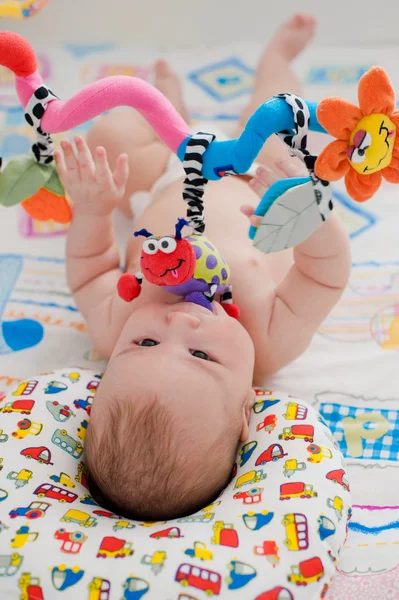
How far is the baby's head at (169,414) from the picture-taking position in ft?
2.59

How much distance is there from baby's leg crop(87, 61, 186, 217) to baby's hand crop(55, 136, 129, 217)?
0.26m

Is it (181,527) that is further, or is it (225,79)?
(225,79)

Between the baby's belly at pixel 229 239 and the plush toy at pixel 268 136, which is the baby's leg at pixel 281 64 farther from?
the plush toy at pixel 268 136

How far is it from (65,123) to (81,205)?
215 millimetres

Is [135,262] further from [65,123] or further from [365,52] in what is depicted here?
[365,52]

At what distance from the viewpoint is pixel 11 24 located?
1.75 meters

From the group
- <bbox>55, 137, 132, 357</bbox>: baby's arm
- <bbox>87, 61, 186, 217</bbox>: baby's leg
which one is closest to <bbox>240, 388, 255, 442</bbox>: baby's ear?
<bbox>55, 137, 132, 357</bbox>: baby's arm

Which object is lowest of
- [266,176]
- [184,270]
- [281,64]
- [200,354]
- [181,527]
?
[181,527]

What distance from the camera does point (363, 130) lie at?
2.18ft

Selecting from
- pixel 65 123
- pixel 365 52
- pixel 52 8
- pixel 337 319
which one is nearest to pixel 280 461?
pixel 337 319

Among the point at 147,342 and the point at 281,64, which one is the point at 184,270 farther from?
the point at 281,64

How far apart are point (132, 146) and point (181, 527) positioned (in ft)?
2.43

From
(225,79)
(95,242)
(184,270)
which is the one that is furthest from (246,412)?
(225,79)

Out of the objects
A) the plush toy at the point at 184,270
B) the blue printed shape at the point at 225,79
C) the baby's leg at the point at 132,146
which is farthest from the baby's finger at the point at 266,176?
the blue printed shape at the point at 225,79
